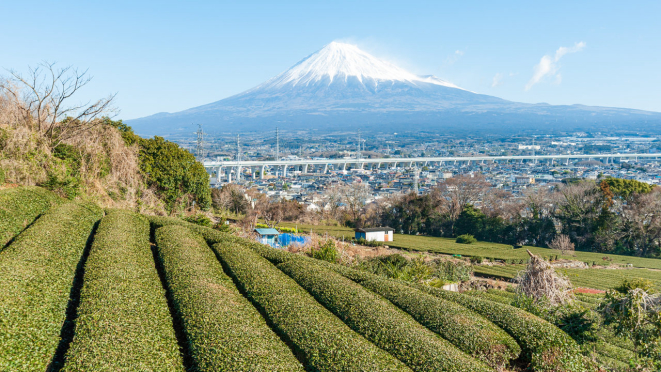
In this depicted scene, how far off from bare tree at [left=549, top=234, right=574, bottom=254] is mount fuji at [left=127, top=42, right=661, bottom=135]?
421 ft

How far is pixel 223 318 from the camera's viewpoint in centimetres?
695

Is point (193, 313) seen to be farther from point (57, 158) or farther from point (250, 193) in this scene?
point (250, 193)

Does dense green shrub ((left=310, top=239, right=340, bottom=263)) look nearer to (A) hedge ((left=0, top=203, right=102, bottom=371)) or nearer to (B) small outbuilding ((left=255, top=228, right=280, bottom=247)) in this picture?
(A) hedge ((left=0, top=203, right=102, bottom=371))

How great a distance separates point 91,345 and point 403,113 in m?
180

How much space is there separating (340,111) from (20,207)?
166801mm

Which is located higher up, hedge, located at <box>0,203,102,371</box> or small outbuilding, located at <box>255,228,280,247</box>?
hedge, located at <box>0,203,102,371</box>

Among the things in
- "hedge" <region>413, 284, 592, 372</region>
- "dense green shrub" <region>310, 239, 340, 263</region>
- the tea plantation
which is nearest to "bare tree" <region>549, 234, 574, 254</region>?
"dense green shrub" <region>310, 239, 340, 263</region>

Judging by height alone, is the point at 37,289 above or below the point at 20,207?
below

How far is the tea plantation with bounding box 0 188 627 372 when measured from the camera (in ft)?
19.1

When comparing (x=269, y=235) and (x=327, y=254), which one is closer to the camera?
(x=327, y=254)

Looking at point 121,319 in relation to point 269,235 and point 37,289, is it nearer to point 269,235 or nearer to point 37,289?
point 37,289

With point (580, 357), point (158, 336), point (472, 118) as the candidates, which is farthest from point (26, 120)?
point (472, 118)

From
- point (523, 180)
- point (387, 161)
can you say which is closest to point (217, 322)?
point (523, 180)

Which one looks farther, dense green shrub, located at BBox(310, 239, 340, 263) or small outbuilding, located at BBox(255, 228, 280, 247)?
small outbuilding, located at BBox(255, 228, 280, 247)
